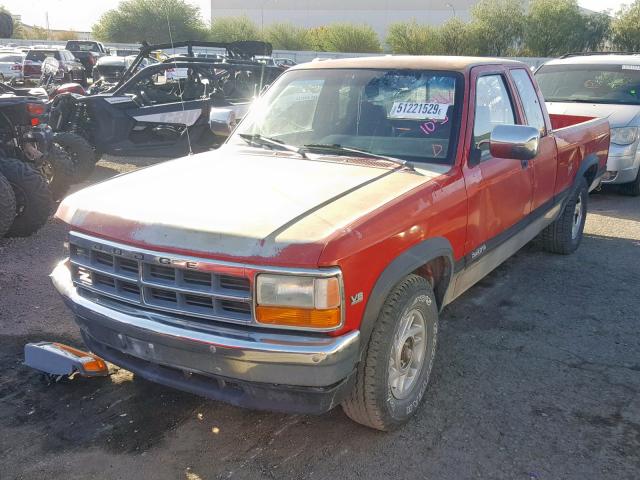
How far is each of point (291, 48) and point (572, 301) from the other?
51819mm

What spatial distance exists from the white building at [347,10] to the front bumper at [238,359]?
215ft

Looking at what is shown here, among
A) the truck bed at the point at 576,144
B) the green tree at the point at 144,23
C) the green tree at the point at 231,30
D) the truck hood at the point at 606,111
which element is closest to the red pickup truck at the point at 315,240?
the truck bed at the point at 576,144

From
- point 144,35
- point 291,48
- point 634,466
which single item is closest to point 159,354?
point 634,466

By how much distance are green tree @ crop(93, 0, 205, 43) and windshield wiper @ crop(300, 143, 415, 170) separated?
2194 inches

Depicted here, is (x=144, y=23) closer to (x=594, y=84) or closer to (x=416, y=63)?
(x=594, y=84)

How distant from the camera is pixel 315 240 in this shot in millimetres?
2619

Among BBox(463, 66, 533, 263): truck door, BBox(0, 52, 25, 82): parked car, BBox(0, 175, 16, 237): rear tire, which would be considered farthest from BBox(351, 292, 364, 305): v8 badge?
BBox(0, 52, 25, 82): parked car

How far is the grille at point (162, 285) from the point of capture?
107 inches

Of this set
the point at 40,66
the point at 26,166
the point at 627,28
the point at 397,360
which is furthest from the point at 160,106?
the point at 627,28

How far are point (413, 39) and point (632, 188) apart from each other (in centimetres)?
3764

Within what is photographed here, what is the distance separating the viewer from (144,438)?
315 cm

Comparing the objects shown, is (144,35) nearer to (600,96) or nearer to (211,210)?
(600,96)

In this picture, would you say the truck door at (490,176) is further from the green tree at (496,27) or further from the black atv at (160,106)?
the green tree at (496,27)

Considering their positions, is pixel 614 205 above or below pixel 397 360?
→ below
